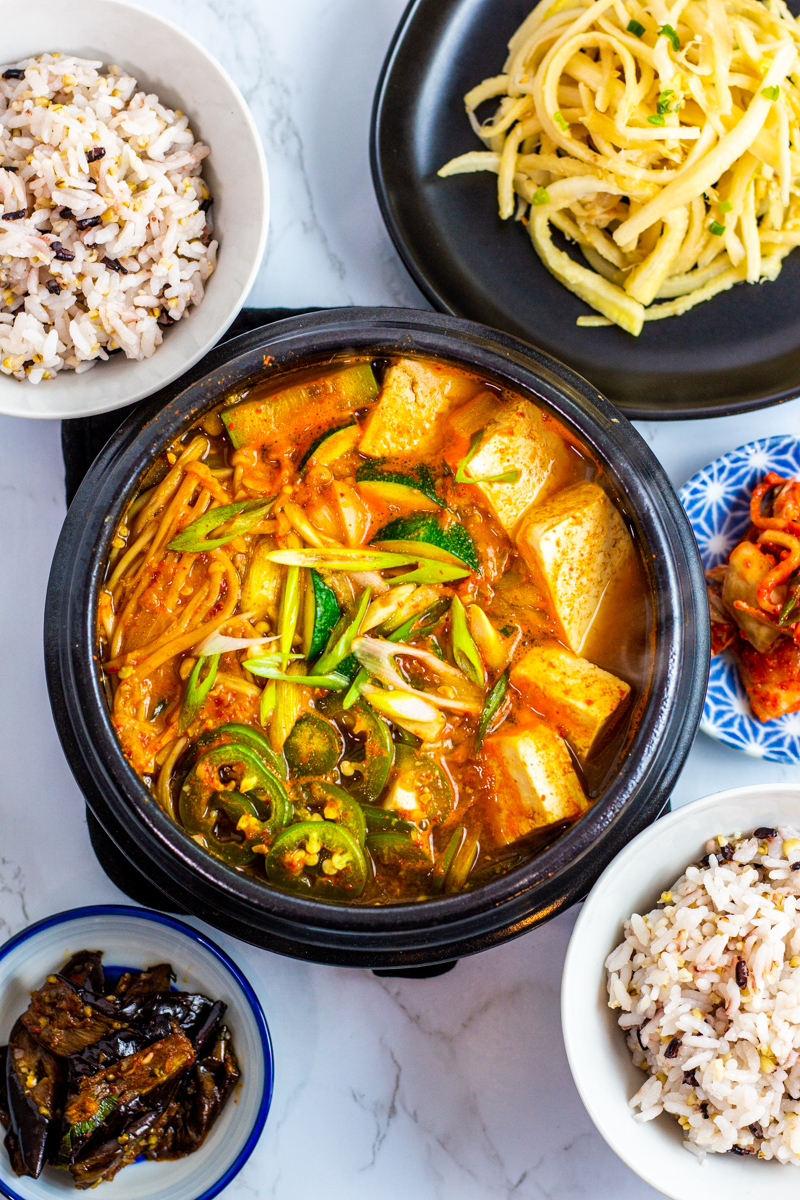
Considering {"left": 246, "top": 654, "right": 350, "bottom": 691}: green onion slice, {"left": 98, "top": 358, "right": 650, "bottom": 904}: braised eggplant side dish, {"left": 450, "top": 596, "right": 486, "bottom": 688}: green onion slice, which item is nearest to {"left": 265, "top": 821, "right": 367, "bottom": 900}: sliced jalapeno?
{"left": 98, "top": 358, "right": 650, "bottom": 904}: braised eggplant side dish

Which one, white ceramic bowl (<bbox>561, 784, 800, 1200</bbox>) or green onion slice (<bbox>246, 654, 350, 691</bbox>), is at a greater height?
green onion slice (<bbox>246, 654, 350, 691</bbox>)

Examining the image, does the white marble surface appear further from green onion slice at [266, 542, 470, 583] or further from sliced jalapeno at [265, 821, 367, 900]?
green onion slice at [266, 542, 470, 583]

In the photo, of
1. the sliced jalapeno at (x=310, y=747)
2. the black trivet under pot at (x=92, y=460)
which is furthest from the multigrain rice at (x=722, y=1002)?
the sliced jalapeno at (x=310, y=747)

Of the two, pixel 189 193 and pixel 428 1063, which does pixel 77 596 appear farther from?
pixel 428 1063

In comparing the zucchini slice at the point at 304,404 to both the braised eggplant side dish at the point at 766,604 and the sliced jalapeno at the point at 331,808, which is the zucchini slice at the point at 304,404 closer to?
the sliced jalapeno at the point at 331,808

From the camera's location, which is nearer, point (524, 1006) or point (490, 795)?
point (490, 795)

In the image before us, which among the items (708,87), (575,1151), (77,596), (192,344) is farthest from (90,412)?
(575,1151)

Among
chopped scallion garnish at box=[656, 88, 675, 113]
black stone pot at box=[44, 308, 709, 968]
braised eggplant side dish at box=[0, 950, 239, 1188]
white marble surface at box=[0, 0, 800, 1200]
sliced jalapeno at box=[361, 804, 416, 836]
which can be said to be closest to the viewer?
black stone pot at box=[44, 308, 709, 968]
